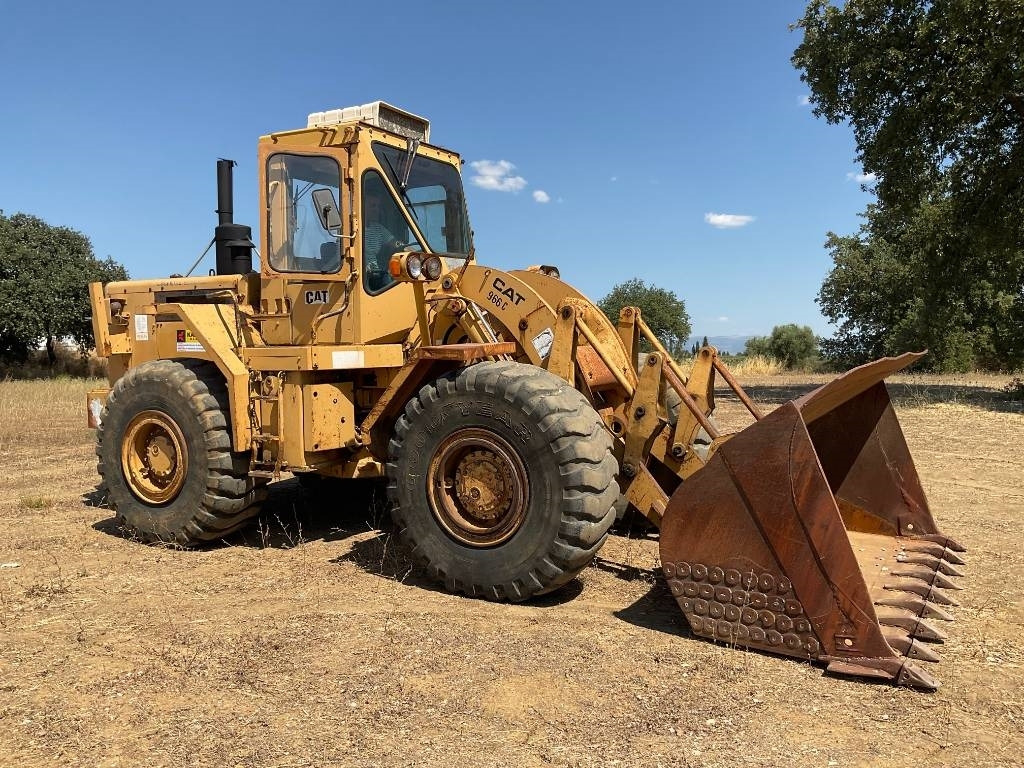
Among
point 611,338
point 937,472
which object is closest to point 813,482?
point 611,338

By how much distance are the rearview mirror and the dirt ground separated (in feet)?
7.94

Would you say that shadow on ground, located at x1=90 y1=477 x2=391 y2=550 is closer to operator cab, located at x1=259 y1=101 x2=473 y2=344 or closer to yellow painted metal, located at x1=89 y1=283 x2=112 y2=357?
yellow painted metal, located at x1=89 y1=283 x2=112 y2=357

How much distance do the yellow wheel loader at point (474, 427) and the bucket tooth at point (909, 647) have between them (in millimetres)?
11

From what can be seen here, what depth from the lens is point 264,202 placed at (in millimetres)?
5883

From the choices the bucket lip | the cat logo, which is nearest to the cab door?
the cat logo

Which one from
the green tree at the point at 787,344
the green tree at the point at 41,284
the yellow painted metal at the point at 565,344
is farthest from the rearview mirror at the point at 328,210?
the green tree at the point at 787,344

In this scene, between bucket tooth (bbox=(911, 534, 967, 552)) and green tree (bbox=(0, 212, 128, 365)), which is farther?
green tree (bbox=(0, 212, 128, 365))

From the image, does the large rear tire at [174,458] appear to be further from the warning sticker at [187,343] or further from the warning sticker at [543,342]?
the warning sticker at [543,342]

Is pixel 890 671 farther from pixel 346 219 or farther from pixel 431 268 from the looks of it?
pixel 346 219

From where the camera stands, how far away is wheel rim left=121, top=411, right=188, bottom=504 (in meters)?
5.94

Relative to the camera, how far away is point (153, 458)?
6113 millimetres

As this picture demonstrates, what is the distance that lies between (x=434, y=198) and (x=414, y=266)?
122cm

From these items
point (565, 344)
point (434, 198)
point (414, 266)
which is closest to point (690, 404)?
point (565, 344)

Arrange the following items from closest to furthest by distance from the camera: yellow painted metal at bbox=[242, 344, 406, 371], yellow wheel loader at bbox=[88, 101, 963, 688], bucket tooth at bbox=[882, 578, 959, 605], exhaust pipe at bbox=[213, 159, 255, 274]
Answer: yellow wheel loader at bbox=[88, 101, 963, 688]
bucket tooth at bbox=[882, 578, 959, 605]
yellow painted metal at bbox=[242, 344, 406, 371]
exhaust pipe at bbox=[213, 159, 255, 274]
